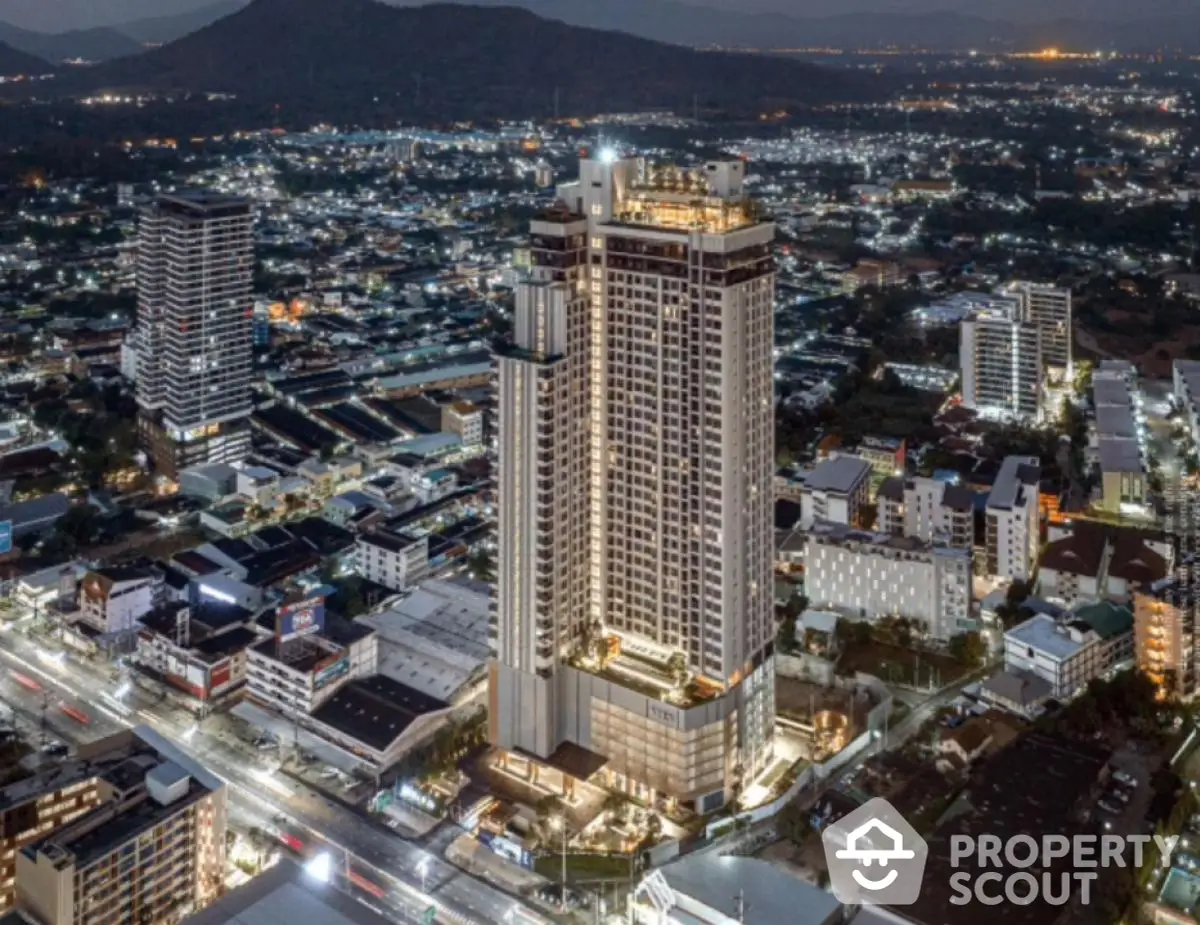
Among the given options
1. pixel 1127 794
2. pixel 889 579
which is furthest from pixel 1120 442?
pixel 1127 794

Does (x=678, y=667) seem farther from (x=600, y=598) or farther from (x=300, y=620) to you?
(x=300, y=620)

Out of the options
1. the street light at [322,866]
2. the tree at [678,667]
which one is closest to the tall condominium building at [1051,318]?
the tree at [678,667]

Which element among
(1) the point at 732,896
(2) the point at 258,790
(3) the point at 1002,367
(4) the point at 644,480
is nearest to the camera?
(1) the point at 732,896

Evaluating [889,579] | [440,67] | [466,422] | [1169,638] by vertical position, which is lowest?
[1169,638]

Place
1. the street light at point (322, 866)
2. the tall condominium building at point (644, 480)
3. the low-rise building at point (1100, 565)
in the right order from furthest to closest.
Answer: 1. the low-rise building at point (1100, 565)
2. the tall condominium building at point (644, 480)
3. the street light at point (322, 866)

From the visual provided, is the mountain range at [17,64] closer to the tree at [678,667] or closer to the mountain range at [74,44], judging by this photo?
the mountain range at [74,44]

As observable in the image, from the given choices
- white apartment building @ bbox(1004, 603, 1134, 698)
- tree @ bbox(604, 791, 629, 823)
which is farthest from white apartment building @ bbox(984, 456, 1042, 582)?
tree @ bbox(604, 791, 629, 823)
